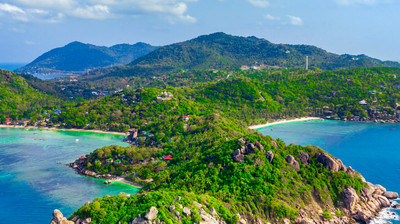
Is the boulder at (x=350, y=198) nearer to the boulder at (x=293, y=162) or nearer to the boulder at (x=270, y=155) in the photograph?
the boulder at (x=293, y=162)

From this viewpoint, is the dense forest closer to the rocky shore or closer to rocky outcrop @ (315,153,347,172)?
rocky outcrop @ (315,153,347,172)

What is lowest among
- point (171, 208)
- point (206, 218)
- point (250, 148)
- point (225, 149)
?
point (206, 218)

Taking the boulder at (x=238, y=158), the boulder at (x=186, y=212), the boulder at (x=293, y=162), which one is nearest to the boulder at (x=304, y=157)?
the boulder at (x=293, y=162)

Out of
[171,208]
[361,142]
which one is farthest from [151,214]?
[361,142]

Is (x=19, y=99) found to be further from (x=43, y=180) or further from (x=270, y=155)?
(x=270, y=155)

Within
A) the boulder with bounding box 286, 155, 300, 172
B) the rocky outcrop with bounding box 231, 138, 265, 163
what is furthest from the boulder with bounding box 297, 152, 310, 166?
the rocky outcrop with bounding box 231, 138, 265, 163

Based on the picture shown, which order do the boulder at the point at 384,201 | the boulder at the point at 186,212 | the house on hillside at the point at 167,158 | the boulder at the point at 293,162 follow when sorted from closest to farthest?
the boulder at the point at 186,212
the boulder at the point at 384,201
the boulder at the point at 293,162
the house on hillside at the point at 167,158
